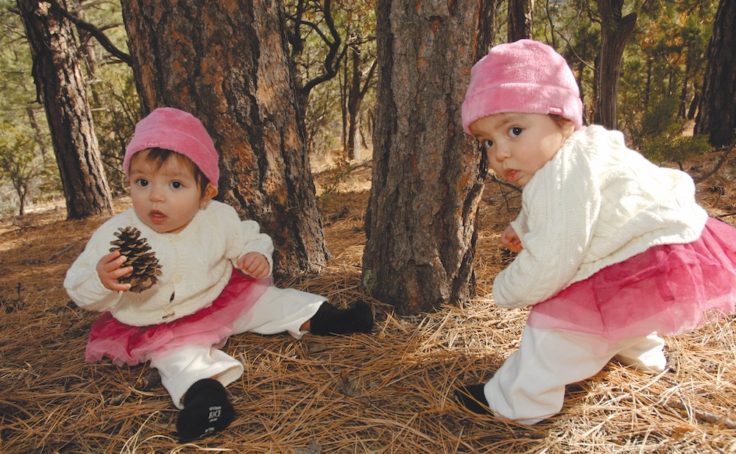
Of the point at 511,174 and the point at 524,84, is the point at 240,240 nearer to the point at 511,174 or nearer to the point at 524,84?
the point at 511,174

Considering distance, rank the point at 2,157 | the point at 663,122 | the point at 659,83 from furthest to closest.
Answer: the point at 659,83 < the point at 2,157 < the point at 663,122

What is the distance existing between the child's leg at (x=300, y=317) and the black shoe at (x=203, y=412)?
18.1 inches

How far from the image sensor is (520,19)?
3824 mm

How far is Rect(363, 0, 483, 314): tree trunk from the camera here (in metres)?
1.85

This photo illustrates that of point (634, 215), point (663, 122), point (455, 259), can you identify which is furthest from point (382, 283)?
point (663, 122)

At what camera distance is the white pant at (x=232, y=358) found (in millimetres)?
1725

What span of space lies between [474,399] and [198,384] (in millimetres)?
976

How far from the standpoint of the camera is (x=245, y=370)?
1.89 m

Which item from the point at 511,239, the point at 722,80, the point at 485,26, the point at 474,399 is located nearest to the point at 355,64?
the point at 722,80

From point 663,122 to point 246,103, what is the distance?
700cm

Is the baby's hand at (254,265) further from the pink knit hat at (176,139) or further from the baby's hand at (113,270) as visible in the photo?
the baby's hand at (113,270)

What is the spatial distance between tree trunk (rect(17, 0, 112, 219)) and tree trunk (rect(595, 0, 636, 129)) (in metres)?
5.63

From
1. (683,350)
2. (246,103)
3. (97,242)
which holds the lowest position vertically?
(683,350)

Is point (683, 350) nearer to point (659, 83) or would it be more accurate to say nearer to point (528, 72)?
point (528, 72)
